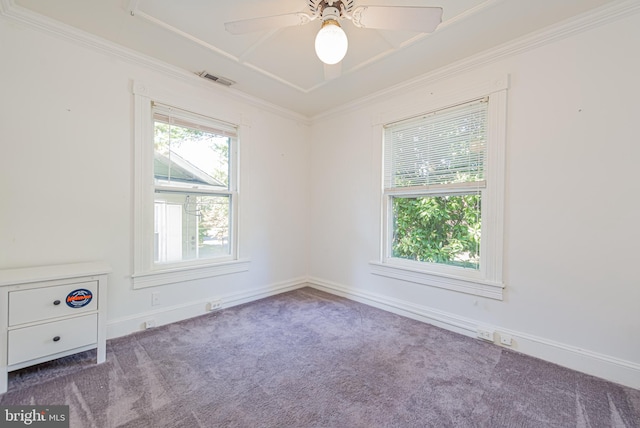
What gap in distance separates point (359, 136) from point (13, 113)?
314cm

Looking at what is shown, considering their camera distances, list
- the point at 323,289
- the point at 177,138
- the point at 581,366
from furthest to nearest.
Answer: the point at 323,289 → the point at 177,138 → the point at 581,366

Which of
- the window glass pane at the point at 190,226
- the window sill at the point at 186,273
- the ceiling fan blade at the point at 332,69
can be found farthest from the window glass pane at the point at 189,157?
the ceiling fan blade at the point at 332,69

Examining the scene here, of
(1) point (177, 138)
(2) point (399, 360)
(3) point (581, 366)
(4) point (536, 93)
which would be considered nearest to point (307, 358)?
(2) point (399, 360)

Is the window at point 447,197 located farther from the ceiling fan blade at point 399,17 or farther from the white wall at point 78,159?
the white wall at point 78,159

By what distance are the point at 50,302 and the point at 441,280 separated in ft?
10.3

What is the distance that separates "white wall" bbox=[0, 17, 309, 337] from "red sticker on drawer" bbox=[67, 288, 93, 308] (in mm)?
488

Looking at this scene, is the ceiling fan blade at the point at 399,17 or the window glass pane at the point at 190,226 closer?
the ceiling fan blade at the point at 399,17

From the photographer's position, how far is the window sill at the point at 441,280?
238 centimetres

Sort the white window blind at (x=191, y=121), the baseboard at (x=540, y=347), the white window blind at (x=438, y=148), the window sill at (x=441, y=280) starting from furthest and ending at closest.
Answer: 1. the white window blind at (x=191, y=121)
2. the white window blind at (x=438, y=148)
3. the window sill at (x=441, y=280)
4. the baseboard at (x=540, y=347)

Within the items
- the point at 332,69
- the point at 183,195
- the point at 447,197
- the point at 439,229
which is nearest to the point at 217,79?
the point at 183,195

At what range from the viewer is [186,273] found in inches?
112

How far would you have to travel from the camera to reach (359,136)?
11.3 feet

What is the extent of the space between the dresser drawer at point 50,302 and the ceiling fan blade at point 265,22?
201 centimetres

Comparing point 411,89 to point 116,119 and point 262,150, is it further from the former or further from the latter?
point 116,119
